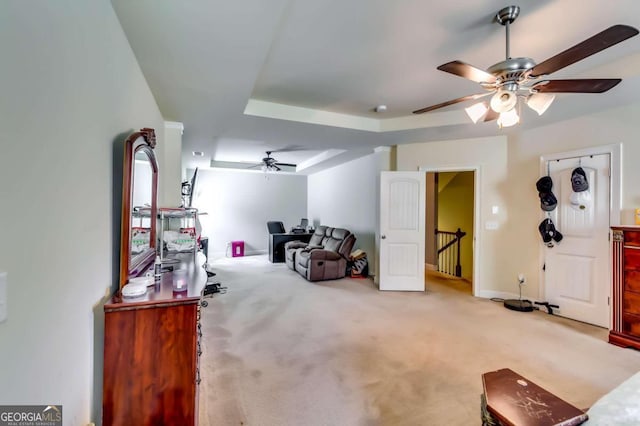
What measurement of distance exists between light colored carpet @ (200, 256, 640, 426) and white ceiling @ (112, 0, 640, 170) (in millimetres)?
2405

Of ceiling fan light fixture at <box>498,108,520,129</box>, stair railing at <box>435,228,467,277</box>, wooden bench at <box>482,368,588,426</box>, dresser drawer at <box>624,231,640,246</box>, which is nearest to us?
wooden bench at <box>482,368,588,426</box>

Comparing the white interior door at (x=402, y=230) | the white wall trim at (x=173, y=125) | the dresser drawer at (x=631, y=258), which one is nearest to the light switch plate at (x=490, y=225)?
the white interior door at (x=402, y=230)

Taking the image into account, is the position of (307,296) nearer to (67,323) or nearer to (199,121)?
(199,121)

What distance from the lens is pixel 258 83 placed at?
3021mm

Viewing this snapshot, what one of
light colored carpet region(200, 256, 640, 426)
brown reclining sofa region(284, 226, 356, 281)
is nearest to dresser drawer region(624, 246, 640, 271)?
light colored carpet region(200, 256, 640, 426)

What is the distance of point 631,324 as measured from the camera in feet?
9.02

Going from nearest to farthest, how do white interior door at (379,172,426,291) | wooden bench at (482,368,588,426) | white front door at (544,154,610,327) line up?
wooden bench at (482,368,588,426) < white front door at (544,154,610,327) < white interior door at (379,172,426,291)

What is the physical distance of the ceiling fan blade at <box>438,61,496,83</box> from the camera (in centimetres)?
186

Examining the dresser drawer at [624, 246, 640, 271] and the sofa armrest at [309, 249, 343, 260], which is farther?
the sofa armrest at [309, 249, 343, 260]

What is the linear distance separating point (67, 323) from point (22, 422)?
0.34m

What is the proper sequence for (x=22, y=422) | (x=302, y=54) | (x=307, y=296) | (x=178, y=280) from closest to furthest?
(x=22, y=422), (x=178, y=280), (x=302, y=54), (x=307, y=296)

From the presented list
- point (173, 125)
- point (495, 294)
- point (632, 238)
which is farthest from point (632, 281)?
point (173, 125)

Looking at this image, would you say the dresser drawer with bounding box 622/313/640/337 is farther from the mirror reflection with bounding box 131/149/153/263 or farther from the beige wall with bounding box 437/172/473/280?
the mirror reflection with bounding box 131/149/153/263

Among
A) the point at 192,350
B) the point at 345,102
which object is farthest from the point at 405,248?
the point at 192,350
